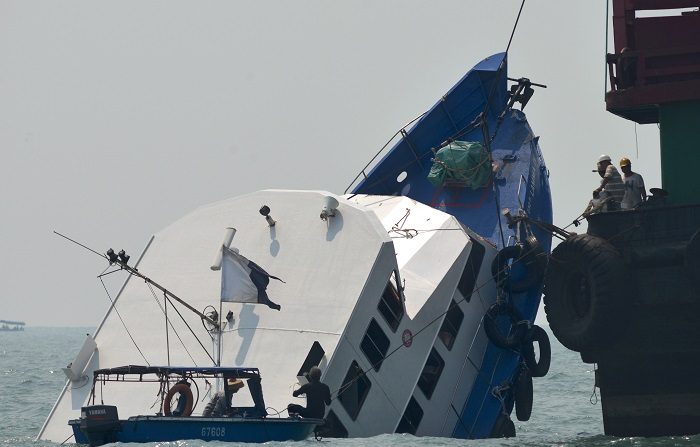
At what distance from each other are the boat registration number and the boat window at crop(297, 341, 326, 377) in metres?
2.42

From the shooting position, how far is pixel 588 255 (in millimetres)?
25953

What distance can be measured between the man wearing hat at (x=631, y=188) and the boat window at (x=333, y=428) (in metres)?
6.69

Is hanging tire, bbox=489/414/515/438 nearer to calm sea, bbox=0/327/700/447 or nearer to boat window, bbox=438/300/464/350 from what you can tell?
calm sea, bbox=0/327/700/447

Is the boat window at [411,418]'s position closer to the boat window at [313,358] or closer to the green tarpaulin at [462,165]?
the boat window at [313,358]

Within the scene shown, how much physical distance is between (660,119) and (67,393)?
11.7 metres

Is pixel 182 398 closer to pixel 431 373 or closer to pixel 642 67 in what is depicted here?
pixel 431 373

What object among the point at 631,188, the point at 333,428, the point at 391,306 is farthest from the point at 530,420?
the point at 333,428

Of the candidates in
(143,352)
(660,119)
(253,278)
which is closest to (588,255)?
(660,119)

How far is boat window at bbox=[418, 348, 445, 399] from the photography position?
85.4ft

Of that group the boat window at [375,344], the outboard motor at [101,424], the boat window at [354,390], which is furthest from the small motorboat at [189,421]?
the boat window at [375,344]

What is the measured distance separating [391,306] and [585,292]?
3805 millimetres

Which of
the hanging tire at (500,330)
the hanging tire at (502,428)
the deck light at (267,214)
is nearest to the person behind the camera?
the deck light at (267,214)

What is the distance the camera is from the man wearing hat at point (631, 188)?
26.4m

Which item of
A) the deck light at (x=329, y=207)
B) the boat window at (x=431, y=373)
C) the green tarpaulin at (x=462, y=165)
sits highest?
the deck light at (x=329, y=207)
